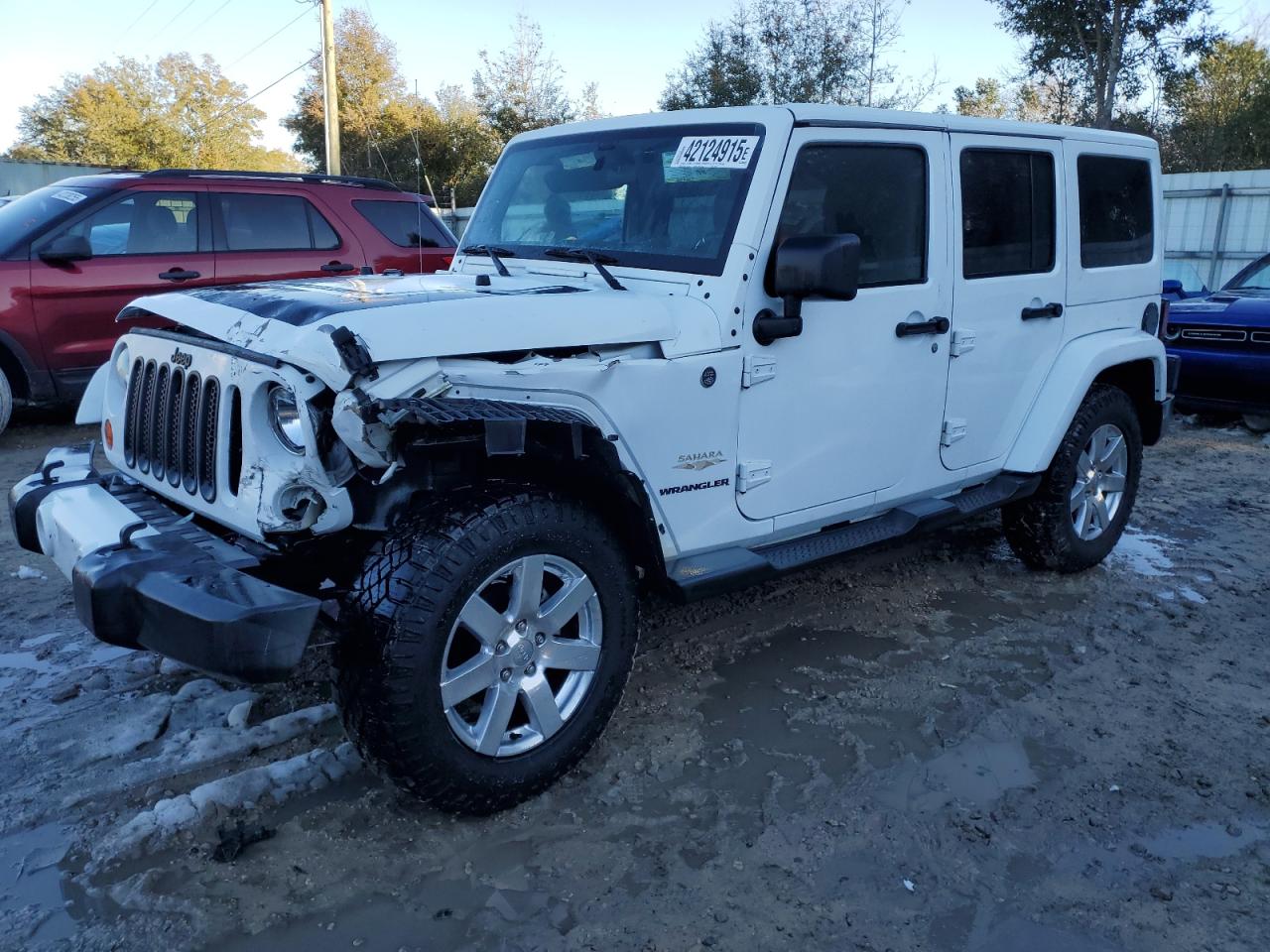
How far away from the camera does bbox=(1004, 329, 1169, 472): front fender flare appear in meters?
4.54

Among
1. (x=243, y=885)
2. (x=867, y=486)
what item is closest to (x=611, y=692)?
(x=243, y=885)

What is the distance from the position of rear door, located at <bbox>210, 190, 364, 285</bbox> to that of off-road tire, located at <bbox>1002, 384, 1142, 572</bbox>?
5483mm

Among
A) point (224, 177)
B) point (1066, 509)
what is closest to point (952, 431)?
point (1066, 509)

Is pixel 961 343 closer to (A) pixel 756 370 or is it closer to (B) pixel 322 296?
(A) pixel 756 370

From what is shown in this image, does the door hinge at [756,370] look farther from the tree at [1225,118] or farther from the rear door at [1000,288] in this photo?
the tree at [1225,118]

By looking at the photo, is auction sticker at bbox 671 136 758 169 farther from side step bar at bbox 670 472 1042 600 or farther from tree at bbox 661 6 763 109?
tree at bbox 661 6 763 109

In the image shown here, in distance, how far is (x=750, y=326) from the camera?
335cm

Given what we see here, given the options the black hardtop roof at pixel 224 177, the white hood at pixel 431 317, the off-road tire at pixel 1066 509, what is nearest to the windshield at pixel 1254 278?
the off-road tire at pixel 1066 509

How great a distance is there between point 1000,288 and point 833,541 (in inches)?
56.0

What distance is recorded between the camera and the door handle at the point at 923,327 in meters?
3.88

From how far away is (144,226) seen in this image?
7.55 meters

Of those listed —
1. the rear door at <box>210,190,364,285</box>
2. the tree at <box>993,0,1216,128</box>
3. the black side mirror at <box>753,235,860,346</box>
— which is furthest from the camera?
the tree at <box>993,0,1216,128</box>

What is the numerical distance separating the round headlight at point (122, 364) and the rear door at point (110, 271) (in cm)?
409

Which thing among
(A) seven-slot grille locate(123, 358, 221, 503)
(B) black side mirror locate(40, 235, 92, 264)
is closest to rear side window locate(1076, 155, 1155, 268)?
(A) seven-slot grille locate(123, 358, 221, 503)
